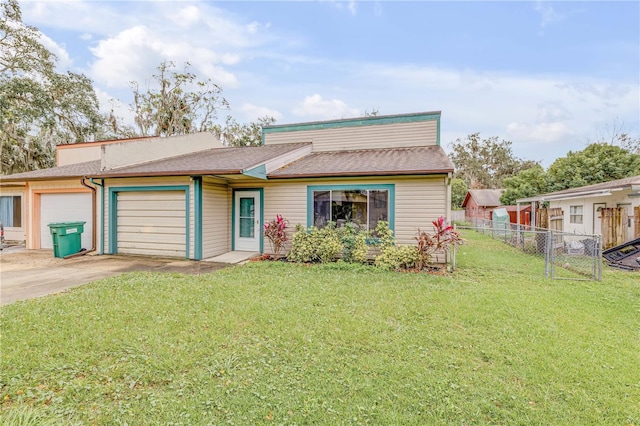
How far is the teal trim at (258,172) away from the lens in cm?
775

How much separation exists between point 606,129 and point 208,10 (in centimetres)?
3307

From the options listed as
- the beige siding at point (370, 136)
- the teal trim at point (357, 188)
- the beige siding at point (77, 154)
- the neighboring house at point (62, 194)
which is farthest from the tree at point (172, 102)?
the teal trim at point (357, 188)

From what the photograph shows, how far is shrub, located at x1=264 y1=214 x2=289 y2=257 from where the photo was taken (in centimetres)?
861

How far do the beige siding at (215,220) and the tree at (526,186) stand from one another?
23.6m

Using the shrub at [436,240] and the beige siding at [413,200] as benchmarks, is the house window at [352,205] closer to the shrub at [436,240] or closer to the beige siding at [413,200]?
the beige siding at [413,200]

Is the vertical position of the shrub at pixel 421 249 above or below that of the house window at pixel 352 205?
below

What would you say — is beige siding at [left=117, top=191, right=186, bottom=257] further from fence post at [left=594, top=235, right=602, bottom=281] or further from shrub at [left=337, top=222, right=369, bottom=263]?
fence post at [left=594, top=235, right=602, bottom=281]

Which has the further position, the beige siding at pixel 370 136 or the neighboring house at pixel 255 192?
the beige siding at pixel 370 136

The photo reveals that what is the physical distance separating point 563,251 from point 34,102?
80.0 ft

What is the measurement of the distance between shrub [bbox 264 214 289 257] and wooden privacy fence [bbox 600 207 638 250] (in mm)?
10841

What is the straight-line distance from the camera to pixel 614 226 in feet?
33.8

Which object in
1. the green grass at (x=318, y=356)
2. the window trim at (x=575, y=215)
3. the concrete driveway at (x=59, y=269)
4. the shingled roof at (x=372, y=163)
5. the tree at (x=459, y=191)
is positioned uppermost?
the tree at (x=459, y=191)

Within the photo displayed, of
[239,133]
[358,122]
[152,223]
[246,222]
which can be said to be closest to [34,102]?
[239,133]

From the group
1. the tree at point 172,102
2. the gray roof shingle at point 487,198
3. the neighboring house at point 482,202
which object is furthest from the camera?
the gray roof shingle at point 487,198
